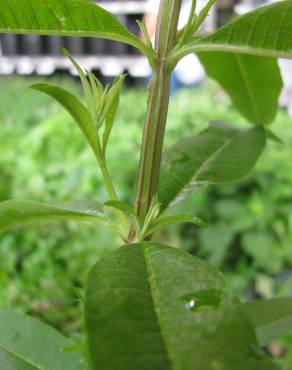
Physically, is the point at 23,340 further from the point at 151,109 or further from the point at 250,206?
the point at 250,206

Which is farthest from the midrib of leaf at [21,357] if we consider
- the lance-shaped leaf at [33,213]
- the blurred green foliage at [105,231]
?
the blurred green foliage at [105,231]

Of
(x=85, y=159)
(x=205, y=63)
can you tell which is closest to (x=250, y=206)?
(x=85, y=159)

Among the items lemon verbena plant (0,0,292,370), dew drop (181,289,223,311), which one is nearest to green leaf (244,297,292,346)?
lemon verbena plant (0,0,292,370)

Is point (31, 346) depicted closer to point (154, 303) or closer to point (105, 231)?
point (154, 303)

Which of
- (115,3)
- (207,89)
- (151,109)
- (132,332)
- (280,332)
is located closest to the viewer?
(132,332)

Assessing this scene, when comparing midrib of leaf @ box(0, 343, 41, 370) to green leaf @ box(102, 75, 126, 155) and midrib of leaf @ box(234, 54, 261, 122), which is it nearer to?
green leaf @ box(102, 75, 126, 155)
